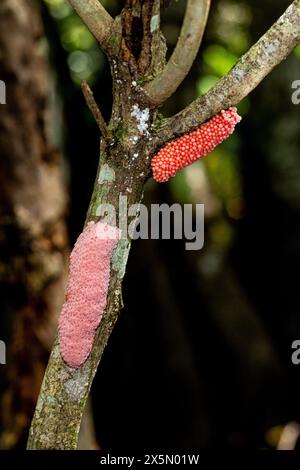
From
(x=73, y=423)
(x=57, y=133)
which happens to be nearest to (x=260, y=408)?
(x=57, y=133)

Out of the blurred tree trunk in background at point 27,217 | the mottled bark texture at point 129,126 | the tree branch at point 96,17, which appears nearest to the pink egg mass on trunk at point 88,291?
the mottled bark texture at point 129,126

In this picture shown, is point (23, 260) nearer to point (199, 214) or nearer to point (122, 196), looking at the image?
point (199, 214)

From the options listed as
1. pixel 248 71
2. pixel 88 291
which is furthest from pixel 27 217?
pixel 248 71

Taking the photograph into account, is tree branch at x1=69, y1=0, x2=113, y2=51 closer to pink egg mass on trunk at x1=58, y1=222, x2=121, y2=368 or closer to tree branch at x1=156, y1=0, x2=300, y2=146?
tree branch at x1=156, y1=0, x2=300, y2=146

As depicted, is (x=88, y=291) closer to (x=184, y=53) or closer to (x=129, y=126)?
(x=129, y=126)

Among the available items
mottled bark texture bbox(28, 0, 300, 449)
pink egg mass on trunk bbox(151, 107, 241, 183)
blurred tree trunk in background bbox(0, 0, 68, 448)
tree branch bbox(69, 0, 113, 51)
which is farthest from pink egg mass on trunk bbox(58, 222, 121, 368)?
blurred tree trunk in background bbox(0, 0, 68, 448)
